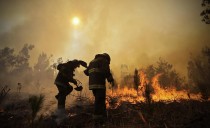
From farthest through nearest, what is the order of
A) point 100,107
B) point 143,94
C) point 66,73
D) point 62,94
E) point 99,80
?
1. point 143,94
2. point 66,73
3. point 62,94
4. point 99,80
5. point 100,107

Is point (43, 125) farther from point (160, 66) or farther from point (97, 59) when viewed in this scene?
point (160, 66)

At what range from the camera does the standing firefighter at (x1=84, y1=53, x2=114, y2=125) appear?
23.3 feet

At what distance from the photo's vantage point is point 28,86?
61812mm

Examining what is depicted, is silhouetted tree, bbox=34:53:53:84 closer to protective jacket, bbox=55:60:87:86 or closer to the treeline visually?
the treeline

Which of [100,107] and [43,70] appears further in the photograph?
[43,70]

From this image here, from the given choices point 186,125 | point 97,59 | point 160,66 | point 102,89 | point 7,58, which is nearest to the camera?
point 186,125

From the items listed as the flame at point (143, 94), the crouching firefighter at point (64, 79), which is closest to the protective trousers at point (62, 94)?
the crouching firefighter at point (64, 79)

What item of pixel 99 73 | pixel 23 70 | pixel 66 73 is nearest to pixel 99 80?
pixel 99 73

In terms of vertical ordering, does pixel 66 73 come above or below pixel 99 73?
above

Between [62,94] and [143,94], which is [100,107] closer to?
[62,94]

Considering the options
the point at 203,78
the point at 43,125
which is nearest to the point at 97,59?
the point at 43,125

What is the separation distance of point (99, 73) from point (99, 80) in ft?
0.93

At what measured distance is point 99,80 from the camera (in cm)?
751

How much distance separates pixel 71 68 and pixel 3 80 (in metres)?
57.7
